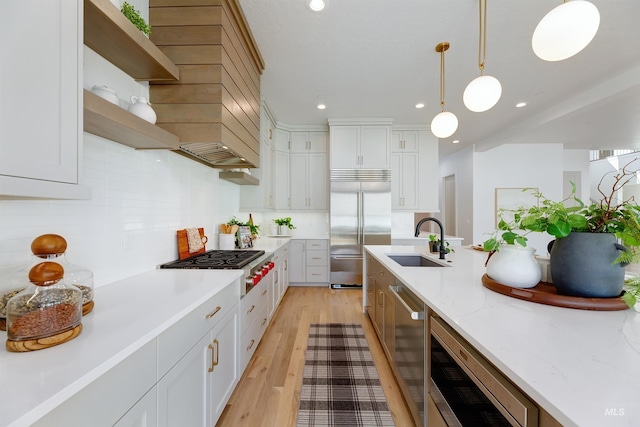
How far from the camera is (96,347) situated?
0.73 meters

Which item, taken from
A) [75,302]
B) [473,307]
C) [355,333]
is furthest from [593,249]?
[355,333]

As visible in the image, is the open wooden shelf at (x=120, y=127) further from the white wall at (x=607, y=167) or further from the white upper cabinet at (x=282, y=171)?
the white wall at (x=607, y=167)

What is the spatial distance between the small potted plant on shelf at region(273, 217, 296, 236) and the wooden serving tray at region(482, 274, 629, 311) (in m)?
3.64

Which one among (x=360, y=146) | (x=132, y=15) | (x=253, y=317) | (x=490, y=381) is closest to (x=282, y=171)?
(x=360, y=146)

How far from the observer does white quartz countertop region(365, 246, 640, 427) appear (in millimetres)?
484

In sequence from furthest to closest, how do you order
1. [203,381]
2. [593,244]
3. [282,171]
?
[282,171], [203,381], [593,244]

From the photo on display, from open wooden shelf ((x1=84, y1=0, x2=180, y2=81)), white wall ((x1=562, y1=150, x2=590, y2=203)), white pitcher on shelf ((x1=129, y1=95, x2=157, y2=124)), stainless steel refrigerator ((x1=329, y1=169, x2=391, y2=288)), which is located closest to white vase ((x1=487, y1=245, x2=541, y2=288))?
white pitcher on shelf ((x1=129, y1=95, x2=157, y2=124))

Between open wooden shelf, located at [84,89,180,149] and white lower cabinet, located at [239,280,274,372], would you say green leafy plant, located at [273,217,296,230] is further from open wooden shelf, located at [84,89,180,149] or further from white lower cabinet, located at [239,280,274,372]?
open wooden shelf, located at [84,89,180,149]

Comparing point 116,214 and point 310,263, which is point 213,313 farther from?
point 310,263

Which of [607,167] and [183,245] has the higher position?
[607,167]

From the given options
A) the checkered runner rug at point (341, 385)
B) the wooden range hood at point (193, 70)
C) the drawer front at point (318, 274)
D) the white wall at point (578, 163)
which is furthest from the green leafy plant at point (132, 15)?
the white wall at point (578, 163)

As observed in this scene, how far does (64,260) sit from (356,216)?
11.8ft

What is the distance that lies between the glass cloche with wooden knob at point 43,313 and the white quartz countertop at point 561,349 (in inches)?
49.8

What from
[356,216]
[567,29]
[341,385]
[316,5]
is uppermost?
[316,5]
